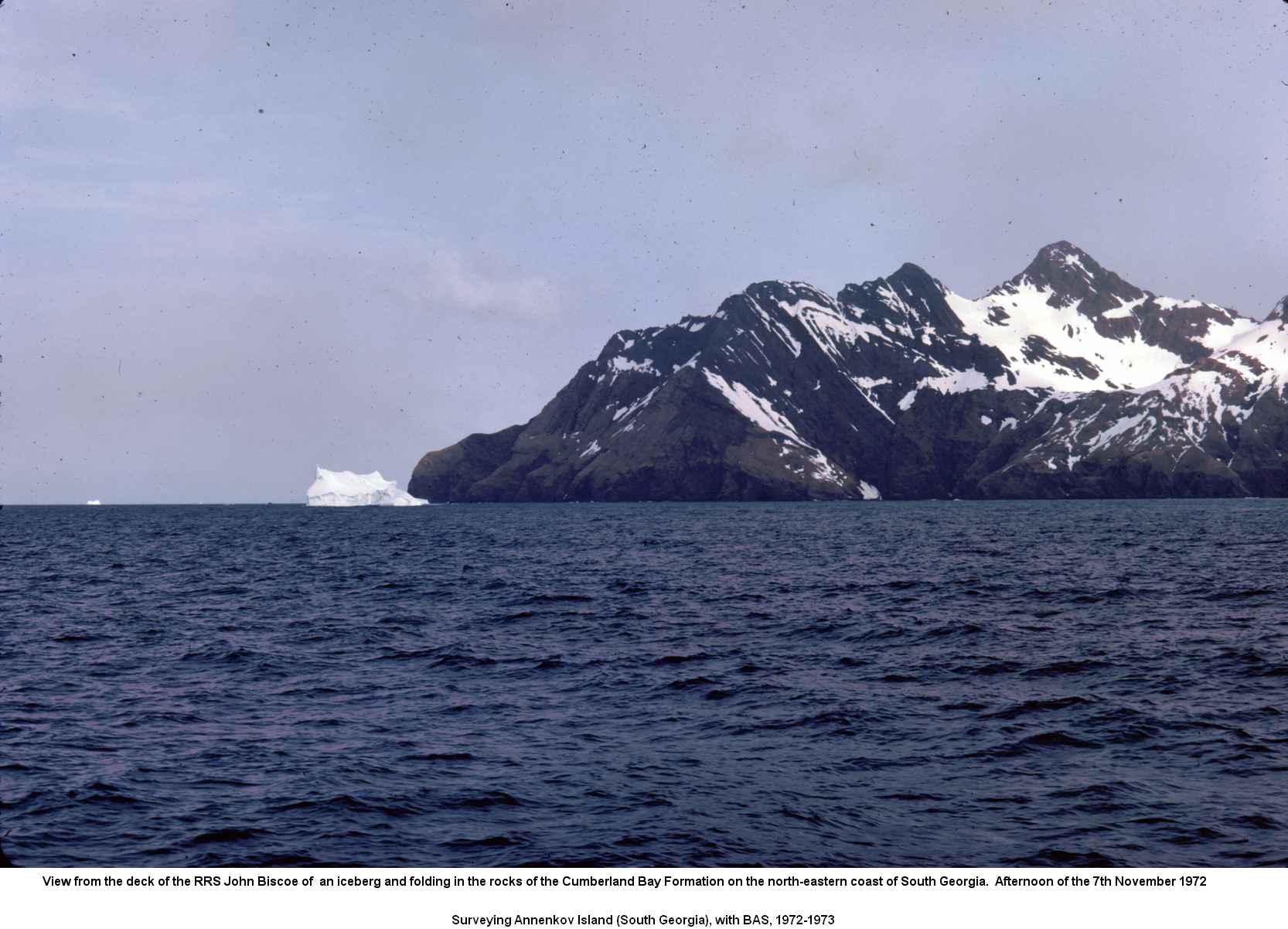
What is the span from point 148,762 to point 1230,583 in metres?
53.2

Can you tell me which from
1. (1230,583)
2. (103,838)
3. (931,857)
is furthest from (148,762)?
(1230,583)

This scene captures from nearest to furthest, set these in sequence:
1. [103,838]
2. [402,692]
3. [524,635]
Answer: [103,838]
[402,692]
[524,635]

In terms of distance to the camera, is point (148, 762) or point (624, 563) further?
point (624, 563)

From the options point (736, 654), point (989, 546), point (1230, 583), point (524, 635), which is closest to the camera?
point (736, 654)

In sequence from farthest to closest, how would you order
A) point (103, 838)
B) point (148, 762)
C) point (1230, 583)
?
1. point (1230, 583)
2. point (148, 762)
3. point (103, 838)

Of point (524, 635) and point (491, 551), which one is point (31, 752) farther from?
point (491, 551)

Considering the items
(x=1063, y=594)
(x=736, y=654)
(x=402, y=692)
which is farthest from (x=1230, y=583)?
(x=402, y=692)

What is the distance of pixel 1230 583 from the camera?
56.1m

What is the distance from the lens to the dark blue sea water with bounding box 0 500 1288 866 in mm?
17438

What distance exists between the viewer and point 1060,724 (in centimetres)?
2488

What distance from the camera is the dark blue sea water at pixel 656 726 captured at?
687 inches

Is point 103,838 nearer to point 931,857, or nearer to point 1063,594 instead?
point 931,857

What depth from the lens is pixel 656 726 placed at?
25375 mm
